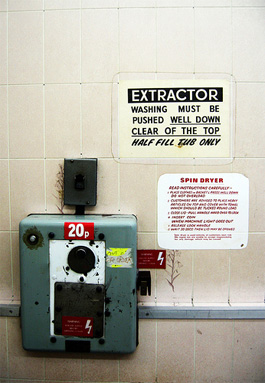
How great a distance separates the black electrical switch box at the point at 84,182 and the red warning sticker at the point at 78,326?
55 cm

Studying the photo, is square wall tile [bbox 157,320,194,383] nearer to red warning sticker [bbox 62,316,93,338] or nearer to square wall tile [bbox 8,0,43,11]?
red warning sticker [bbox 62,316,93,338]

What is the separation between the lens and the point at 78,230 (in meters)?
1.11

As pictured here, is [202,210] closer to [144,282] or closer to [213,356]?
[144,282]

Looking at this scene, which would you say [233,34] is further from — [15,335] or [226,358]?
[15,335]

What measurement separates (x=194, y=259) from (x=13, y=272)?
989 mm

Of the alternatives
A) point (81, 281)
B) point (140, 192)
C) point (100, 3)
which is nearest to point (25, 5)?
point (100, 3)

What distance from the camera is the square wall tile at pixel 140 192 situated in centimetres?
127

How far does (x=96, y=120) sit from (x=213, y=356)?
4.61 feet

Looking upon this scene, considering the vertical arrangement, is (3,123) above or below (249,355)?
above

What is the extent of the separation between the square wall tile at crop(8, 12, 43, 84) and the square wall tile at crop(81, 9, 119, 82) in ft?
0.77

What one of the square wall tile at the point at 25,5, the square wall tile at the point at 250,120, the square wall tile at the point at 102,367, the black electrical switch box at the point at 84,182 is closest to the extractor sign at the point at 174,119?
the square wall tile at the point at 250,120

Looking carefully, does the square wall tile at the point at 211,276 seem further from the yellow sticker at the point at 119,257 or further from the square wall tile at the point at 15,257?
the square wall tile at the point at 15,257

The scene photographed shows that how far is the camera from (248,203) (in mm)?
1279

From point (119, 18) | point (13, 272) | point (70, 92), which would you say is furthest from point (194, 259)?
point (119, 18)
